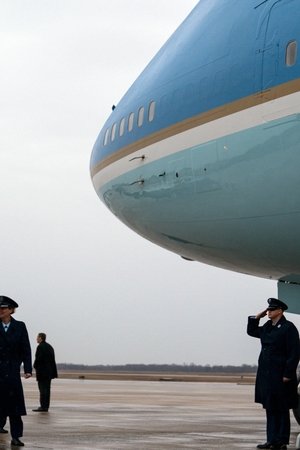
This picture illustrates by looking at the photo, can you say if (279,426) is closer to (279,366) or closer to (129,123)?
(279,366)

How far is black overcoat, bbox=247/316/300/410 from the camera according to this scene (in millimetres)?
11703

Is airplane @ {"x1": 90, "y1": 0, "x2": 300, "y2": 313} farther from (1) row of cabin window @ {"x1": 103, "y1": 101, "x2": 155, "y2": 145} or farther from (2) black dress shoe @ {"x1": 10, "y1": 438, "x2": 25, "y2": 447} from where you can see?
(2) black dress shoe @ {"x1": 10, "y1": 438, "x2": 25, "y2": 447}

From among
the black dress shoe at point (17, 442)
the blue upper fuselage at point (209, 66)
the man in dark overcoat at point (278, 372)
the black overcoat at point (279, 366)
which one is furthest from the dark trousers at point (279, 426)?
the blue upper fuselage at point (209, 66)

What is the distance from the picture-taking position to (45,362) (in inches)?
818

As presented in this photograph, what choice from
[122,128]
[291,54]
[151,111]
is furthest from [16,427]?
[291,54]

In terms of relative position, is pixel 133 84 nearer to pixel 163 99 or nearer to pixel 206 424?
pixel 163 99

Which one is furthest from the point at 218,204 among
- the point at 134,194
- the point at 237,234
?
the point at 134,194

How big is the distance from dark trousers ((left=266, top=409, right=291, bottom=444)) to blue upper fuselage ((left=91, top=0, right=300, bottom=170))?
3621mm

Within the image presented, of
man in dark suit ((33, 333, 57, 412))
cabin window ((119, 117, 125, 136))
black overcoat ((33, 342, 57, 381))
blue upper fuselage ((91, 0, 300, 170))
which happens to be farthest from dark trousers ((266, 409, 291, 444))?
black overcoat ((33, 342, 57, 381))

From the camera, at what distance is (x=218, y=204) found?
38.4 feet

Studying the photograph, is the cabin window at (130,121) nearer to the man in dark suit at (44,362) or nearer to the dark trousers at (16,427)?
the dark trousers at (16,427)

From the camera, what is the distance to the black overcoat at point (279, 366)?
1170 centimetres

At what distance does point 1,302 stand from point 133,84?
519cm

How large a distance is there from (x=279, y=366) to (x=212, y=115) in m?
2.98
